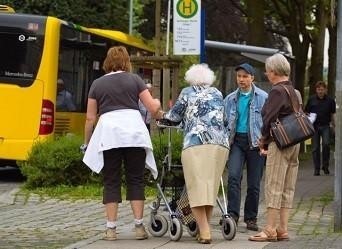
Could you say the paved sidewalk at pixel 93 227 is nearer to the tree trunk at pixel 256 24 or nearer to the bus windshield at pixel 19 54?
the bus windshield at pixel 19 54

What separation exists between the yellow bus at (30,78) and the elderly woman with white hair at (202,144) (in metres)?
6.94

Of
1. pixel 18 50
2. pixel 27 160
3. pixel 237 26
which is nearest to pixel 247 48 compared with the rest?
pixel 18 50

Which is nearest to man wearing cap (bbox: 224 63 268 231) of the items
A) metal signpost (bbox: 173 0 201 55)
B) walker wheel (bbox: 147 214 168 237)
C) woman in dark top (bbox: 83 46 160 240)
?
walker wheel (bbox: 147 214 168 237)

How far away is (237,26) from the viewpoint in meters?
42.1

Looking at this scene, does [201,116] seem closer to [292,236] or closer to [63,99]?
[292,236]

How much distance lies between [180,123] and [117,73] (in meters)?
0.82

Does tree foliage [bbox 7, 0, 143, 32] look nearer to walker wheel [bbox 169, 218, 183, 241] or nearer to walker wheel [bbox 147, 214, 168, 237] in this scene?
walker wheel [bbox 147, 214, 168, 237]

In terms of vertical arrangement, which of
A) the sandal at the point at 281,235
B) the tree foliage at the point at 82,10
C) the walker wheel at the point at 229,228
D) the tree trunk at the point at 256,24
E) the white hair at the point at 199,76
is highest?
the tree foliage at the point at 82,10

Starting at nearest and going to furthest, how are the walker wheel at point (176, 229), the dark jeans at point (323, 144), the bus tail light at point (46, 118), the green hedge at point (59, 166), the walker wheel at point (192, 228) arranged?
the walker wheel at point (176, 229)
the walker wheel at point (192, 228)
the green hedge at point (59, 166)
the bus tail light at point (46, 118)
the dark jeans at point (323, 144)

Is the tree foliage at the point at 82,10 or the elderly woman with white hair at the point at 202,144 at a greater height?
the tree foliage at the point at 82,10

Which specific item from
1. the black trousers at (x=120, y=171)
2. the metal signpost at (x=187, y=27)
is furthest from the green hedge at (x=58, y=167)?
the black trousers at (x=120, y=171)

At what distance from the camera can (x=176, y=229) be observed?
903 cm

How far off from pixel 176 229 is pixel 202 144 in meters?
0.90

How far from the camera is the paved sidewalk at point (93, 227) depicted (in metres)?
8.89
